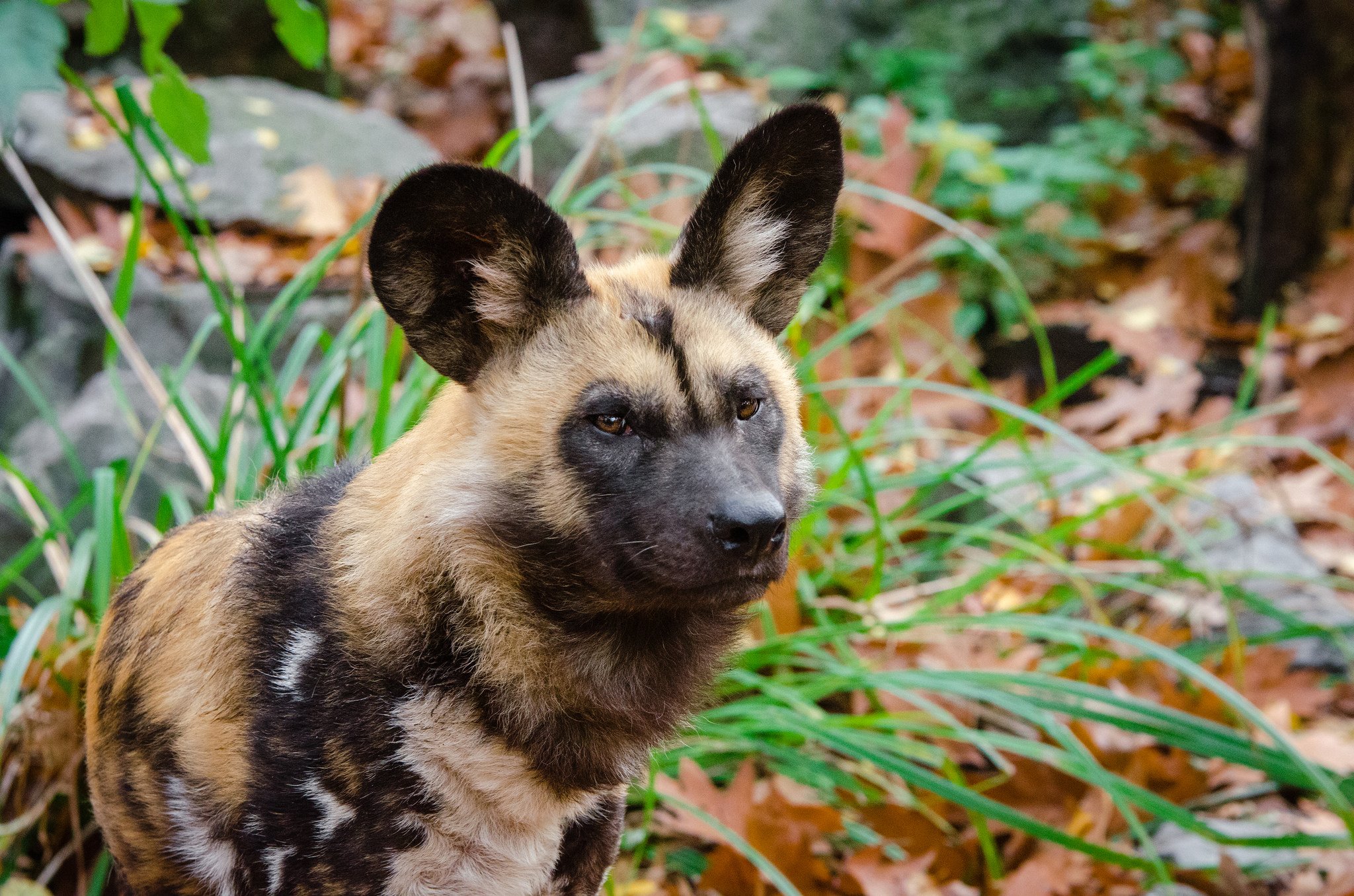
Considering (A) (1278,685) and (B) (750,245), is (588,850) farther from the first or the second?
(A) (1278,685)

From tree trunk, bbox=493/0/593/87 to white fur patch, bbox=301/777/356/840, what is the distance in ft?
23.1

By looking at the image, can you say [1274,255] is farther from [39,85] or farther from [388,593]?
[39,85]

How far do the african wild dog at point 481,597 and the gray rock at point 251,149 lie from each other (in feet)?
11.8

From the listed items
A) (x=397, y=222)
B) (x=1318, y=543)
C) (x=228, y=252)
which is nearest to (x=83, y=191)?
(x=228, y=252)

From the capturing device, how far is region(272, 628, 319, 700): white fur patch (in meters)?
1.85

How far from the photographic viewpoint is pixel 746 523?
5.78 ft

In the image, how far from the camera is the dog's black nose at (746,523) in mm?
1764

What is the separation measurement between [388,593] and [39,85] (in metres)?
0.95

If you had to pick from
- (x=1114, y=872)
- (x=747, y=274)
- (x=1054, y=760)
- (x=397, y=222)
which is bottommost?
(x=1114, y=872)

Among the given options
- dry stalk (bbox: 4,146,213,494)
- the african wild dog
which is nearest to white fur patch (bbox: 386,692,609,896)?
the african wild dog

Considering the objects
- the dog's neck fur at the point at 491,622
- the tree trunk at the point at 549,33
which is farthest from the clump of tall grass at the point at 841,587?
the tree trunk at the point at 549,33

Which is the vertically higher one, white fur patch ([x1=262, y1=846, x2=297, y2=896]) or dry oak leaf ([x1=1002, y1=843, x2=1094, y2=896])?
white fur patch ([x1=262, y1=846, x2=297, y2=896])

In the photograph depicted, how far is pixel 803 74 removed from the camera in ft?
20.4

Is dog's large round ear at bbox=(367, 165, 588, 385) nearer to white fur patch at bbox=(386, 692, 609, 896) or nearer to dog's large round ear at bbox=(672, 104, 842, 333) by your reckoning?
dog's large round ear at bbox=(672, 104, 842, 333)
